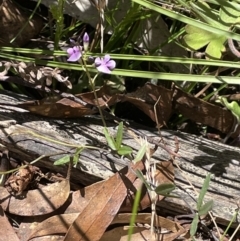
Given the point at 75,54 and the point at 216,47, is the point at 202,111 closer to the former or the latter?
the point at 216,47

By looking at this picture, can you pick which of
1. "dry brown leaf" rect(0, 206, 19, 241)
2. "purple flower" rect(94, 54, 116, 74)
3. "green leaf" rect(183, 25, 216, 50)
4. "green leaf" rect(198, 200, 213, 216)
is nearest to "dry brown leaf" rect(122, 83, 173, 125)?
"green leaf" rect(183, 25, 216, 50)

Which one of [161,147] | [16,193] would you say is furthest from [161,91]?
[16,193]

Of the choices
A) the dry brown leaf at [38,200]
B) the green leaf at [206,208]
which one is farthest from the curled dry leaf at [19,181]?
the green leaf at [206,208]

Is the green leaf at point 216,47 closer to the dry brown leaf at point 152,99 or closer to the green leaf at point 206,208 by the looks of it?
the dry brown leaf at point 152,99

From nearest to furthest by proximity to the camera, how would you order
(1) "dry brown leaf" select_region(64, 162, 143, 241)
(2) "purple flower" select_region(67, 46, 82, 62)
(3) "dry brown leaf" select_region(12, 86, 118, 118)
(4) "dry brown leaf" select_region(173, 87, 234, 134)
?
1. (2) "purple flower" select_region(67, 46, 82, 62)
2. (1) "dry brown leaf" select_region(64, 162, 143, 241)
3. (3) "dry brown leaf" select_region(12, 86, 118, 118)
4. (4) "dry brown leaf" select_region(173, 87, 234, 134)

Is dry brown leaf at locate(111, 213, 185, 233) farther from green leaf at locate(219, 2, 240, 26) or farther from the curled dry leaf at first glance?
green leaf at locate(219, 2, 240, 26)

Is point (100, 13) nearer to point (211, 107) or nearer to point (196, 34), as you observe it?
point (196, 34)

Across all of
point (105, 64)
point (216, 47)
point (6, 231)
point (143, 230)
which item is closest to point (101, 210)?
point (143, 230)
